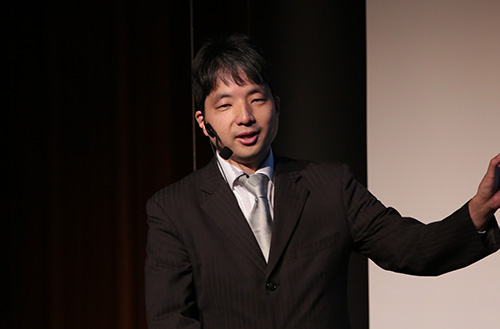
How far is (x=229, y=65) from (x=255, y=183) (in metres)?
0.26

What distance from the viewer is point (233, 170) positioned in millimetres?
1532

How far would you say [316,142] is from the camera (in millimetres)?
2998

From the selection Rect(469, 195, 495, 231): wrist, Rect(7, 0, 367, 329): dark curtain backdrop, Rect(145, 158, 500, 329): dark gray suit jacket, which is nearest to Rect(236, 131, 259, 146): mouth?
Rect(145, 158, 500, 329): dark gray suit jacket

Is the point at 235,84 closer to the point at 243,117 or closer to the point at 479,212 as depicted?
the point at 243,117

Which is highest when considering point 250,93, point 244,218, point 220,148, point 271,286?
point 250,93

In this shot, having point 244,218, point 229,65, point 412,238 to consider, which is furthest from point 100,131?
point 412,238

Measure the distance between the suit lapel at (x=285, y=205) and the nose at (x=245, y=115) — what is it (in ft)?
0.47

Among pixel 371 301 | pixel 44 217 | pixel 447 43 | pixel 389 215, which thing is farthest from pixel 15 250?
pixel 447 43

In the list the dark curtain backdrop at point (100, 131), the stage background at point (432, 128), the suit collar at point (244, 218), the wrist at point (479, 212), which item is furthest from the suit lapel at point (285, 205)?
the dark curtain backdrop at point (100, 131)

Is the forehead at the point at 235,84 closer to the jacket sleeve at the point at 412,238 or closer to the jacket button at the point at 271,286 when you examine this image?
the jacket sleeve at the point at 412,238

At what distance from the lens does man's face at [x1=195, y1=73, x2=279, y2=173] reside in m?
1.48

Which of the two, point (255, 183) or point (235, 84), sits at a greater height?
point (235, 84)

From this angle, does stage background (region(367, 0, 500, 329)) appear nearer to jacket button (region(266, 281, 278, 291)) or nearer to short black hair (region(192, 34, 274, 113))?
short black hair (region(192, 34, 274, 113))

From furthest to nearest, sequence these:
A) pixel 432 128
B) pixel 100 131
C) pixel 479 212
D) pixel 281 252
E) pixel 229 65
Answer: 1. pixel 100 131
2. pixel 432 128
3. pixel 229 65
4. pixel 281 252
5. pixel 479 212
